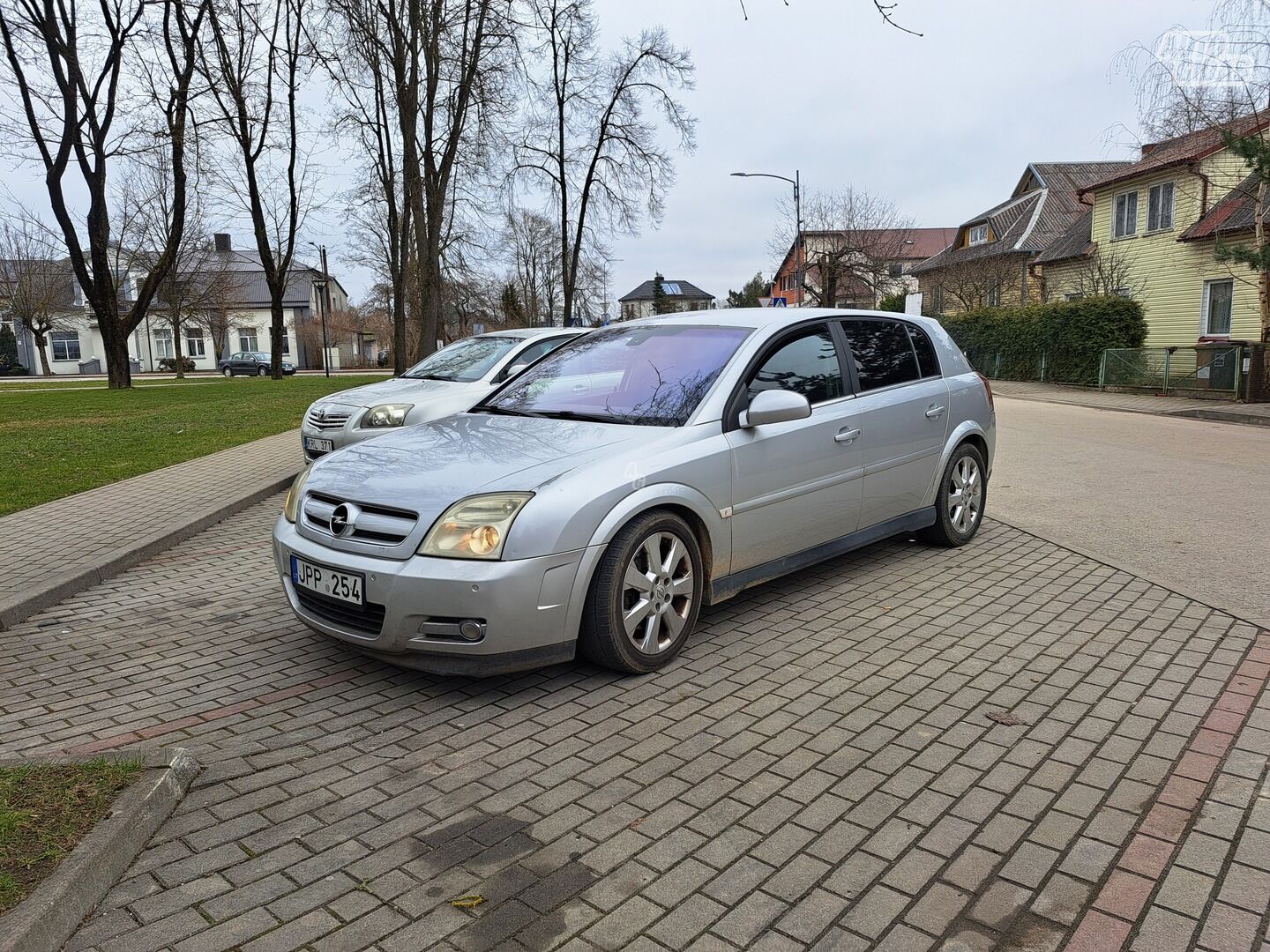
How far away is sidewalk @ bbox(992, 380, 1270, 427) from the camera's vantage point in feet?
→ 59.2

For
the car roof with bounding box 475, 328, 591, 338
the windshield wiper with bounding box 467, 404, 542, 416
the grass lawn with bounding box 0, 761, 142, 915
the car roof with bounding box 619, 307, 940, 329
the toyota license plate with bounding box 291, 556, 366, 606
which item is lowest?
the grass lawn with bounding box 0, 761, 142, 915

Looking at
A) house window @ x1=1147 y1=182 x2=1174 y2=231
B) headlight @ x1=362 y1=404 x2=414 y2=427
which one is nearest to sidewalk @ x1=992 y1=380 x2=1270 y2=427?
house window @ x1=1147 y1=182 x2=1174 y2=231

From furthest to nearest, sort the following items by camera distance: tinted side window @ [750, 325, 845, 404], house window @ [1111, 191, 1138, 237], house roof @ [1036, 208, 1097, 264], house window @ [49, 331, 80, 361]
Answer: house window @ [49, 331, 80, 361] < house roof @ [1036, 208, 1097, 264] < house window @ [1111, 191, 1138, 237] < tinted side window @ [750, 325, 845, 404]

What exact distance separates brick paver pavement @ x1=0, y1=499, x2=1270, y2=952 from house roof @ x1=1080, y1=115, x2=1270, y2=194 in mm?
18700

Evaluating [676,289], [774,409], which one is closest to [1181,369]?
[774,409]

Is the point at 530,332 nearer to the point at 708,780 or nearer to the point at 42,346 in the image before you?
the point at 708,780

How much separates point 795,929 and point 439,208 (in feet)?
76.8

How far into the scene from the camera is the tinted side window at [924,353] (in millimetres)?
6223

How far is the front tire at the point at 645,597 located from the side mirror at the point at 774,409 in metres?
0.67

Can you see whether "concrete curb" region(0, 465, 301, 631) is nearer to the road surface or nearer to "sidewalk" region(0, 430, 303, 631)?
"sidewalk" region(0, 430, 303, 631)

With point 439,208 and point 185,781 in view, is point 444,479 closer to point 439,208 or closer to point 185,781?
point 185,781

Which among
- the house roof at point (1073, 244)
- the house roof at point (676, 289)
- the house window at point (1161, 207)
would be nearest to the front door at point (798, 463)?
the house window at point (1161, 207)

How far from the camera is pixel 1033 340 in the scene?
96.8 feet

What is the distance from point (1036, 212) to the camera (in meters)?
43.6
